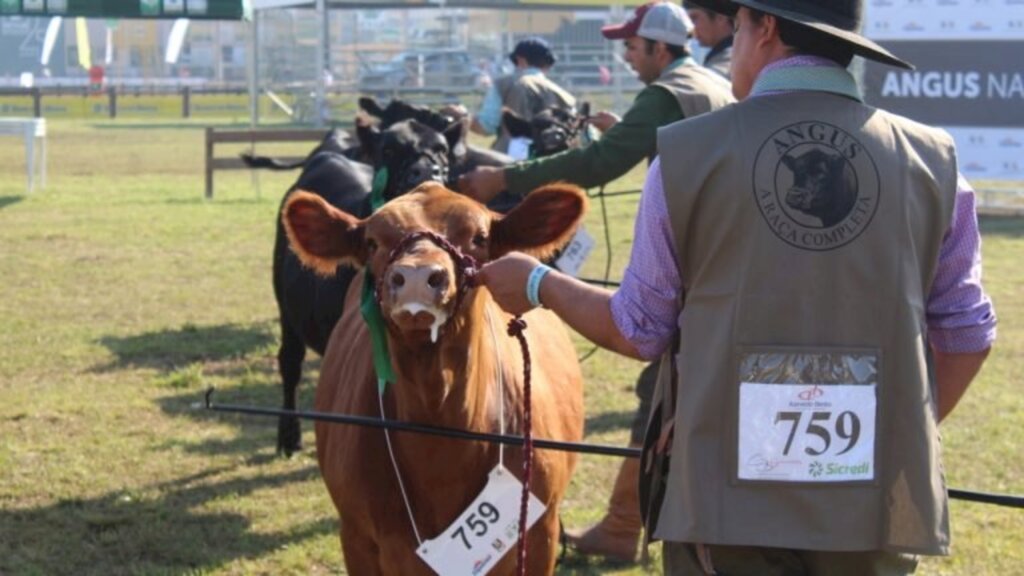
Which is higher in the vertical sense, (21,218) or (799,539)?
(799,539)

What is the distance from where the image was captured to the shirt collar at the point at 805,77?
2809 mm

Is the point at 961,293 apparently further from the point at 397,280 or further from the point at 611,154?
the point at 611,154

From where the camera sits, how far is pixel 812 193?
267 centimetres

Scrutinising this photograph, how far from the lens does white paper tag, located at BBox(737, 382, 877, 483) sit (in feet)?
8.80

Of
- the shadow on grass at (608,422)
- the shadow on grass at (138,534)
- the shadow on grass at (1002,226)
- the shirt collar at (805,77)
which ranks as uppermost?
the shirt collar at (805,77)

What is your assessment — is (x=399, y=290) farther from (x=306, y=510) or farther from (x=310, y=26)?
(x=310, y=26)

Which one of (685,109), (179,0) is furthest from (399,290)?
(179,0)

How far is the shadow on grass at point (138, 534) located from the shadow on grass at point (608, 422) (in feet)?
6.42

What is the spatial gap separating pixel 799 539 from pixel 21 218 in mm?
16654

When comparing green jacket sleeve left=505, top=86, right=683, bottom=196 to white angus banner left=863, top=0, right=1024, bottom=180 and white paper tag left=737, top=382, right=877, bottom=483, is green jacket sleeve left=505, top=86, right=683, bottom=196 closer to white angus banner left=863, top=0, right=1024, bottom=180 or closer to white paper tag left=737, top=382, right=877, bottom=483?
white paper tag left=737, top=382, right=877, bottom=483

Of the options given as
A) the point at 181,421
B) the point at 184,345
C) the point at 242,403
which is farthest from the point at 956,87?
the point at 181,421

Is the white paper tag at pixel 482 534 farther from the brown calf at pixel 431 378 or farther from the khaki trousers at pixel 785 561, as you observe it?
the khaki trousers at pixel 785 561

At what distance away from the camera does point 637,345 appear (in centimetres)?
288

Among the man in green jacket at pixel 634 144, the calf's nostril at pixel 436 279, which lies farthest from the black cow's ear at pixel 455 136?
the calf's nostril at pixel 436 279
